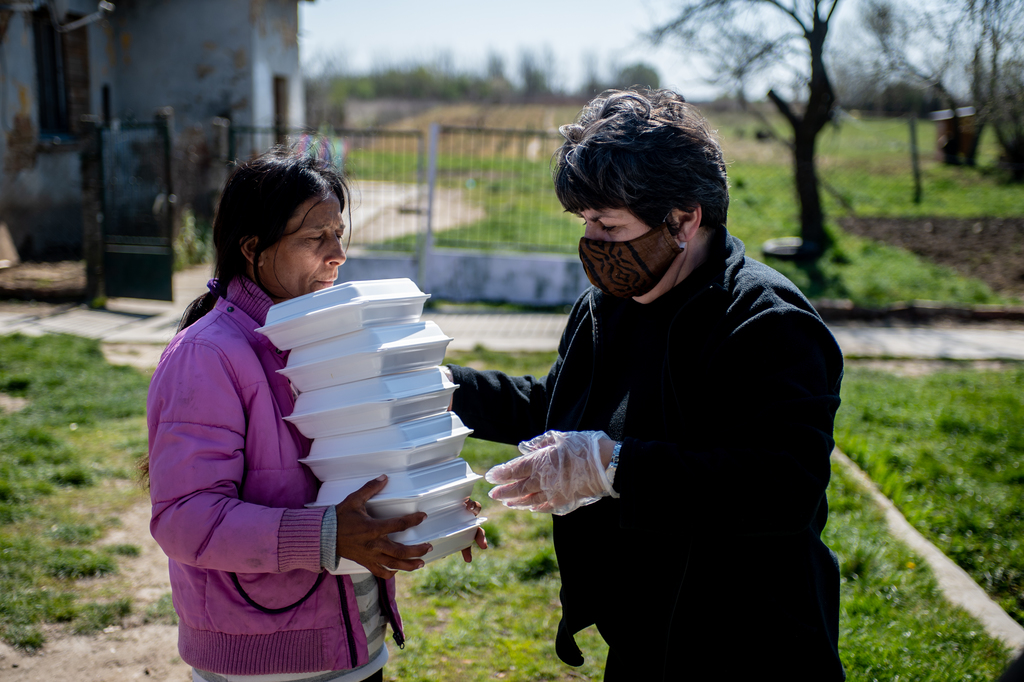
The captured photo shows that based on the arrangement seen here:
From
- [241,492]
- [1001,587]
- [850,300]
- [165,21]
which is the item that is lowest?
[1001,587]

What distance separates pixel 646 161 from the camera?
5.43ft

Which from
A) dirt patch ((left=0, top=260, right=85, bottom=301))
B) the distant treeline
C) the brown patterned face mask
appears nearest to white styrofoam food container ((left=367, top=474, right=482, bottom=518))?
the brown patterned face mask

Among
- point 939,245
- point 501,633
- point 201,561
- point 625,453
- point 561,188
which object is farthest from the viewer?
point 939,245

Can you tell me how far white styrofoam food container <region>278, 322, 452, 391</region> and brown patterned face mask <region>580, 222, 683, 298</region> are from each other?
1.75 ft

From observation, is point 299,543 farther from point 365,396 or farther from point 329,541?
point 365,396

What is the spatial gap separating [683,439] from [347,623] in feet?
2.77

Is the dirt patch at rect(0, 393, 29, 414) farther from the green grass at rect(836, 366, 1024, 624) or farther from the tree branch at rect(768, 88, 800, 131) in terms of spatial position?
the tree branch at rect(768, 88, 800, 131)

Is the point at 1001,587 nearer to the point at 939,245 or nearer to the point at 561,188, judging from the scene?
the point at 561,188

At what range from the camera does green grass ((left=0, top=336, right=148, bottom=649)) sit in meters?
3.13

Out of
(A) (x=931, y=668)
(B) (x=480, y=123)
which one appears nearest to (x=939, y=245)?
(A) (x=931, y=668)

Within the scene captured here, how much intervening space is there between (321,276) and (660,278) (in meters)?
0.80

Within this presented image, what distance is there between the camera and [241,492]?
154cm

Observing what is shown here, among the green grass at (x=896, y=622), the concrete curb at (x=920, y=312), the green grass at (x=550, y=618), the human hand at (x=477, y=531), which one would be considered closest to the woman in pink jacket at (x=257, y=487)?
the human hand at (x=477, y=531)

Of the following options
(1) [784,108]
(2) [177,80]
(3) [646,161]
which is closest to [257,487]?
(3) [646,161]
